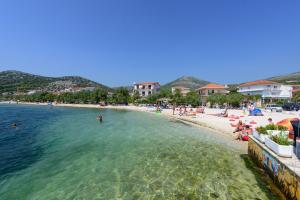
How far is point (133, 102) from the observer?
2926 inches

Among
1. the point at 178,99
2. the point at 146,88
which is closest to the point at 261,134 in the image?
the point at 178,99

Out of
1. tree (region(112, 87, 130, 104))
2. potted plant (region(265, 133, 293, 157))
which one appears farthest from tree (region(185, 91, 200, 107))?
potted plant (region(265, 133, 293, 157))

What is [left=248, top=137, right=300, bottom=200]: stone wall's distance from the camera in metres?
6.71

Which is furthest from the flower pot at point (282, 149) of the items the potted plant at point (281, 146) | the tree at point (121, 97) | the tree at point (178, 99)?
the tree at point (121, 97)

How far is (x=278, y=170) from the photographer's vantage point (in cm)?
803

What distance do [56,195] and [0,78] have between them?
218483mm

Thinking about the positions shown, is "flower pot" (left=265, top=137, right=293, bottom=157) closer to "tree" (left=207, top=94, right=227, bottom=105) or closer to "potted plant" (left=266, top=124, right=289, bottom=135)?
"potted plant" (left=266, top=124, right=289, bottom=135)

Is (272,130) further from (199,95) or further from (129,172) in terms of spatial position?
(199,95)

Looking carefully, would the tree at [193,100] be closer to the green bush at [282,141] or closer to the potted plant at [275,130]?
the potted plant at [275,130]

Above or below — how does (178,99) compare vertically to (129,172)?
above

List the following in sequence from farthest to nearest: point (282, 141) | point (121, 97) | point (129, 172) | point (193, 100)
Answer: point (121, 97) < point (193, 100) < point (129, 172) < point (282, 141)

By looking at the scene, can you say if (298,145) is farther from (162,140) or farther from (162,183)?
(162,140)

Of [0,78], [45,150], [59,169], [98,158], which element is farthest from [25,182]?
[0,78]

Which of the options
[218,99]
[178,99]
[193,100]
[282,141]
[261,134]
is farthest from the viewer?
[178,99]
